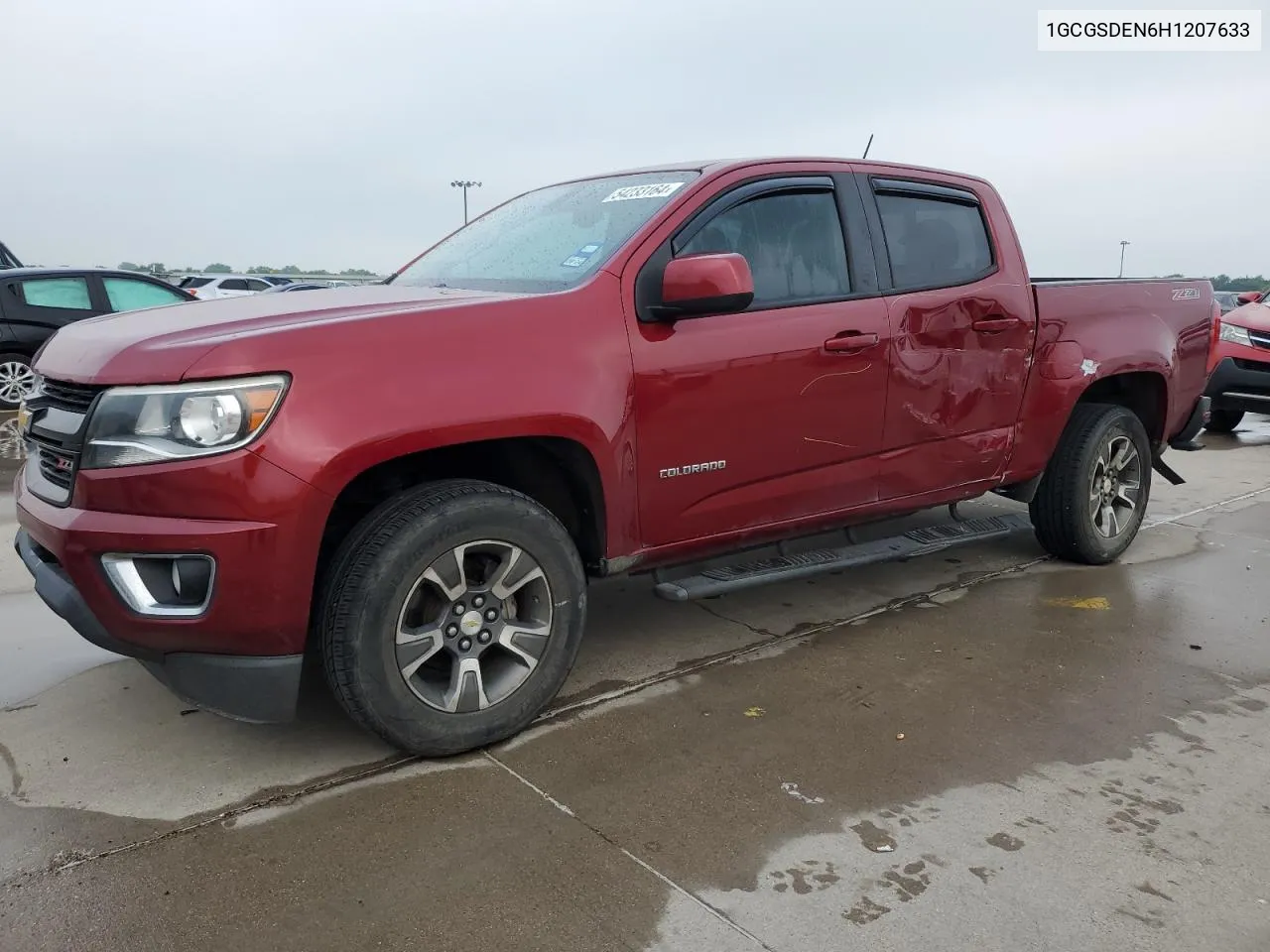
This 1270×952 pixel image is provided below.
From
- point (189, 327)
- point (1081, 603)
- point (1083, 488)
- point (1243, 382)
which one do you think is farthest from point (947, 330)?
point (1243, 382)

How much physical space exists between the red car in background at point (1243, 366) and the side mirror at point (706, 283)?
8050mm

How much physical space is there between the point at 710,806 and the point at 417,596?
101cm

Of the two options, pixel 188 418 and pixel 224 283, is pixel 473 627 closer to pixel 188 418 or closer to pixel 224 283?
pixel 188 418

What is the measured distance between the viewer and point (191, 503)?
244 cm

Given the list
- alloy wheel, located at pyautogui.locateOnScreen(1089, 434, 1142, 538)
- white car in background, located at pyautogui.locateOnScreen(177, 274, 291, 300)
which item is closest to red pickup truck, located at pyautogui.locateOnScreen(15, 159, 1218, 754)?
alloy wheel, located at pyautogui.locateOnScreen(1089, 434, 1142, 538)

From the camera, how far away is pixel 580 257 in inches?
129

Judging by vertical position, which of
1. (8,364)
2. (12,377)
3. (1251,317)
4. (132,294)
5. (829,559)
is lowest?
(829,559)

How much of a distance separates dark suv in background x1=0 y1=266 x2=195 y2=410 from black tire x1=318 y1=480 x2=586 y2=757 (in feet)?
26.1

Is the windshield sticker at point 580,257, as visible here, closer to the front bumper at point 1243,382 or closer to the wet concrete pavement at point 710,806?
the wet concrete pavement at point 710,806

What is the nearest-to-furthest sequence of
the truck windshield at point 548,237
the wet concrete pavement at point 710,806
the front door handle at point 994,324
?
the wet concrete pavement at point 710,806, the truck windshield at point 548,237, the front door handle at point 994,324

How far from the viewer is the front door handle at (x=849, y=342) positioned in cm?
355

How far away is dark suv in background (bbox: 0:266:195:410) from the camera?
31.4 ft

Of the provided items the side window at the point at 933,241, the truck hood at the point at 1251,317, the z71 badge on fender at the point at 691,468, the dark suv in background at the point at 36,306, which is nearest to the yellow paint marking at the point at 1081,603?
the side window at the point at 933,241

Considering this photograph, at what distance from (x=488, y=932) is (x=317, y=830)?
0.63m
